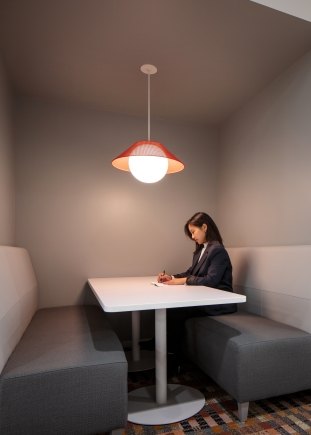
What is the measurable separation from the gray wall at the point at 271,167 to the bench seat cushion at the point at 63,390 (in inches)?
59.6

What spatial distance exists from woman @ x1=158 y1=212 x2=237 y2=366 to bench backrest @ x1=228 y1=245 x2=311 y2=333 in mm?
219

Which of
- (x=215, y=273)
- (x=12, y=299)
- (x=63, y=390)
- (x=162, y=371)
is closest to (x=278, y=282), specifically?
(x=215, y=273)

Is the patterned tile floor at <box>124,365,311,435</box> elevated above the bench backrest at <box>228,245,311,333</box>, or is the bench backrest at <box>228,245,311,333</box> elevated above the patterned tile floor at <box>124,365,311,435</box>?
the bench backrest at <box>228,245,311,333</box>

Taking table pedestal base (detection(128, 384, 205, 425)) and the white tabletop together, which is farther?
table pedestal base (detection(128, 384, 205, 425))

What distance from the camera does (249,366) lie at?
4.75 feet

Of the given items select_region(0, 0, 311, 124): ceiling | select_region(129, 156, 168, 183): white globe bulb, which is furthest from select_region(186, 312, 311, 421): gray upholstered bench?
select_region(0, 0, 311, 124): ceiling

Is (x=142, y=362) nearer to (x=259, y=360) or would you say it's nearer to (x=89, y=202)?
(x=259, y=360)

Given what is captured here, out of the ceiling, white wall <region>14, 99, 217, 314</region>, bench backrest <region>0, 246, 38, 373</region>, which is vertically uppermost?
the ceiling

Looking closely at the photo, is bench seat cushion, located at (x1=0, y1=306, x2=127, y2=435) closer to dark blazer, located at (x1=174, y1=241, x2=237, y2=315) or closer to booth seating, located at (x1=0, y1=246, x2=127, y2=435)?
booth seating, located at (x1=0, y1=246, x2=127, y2=435)

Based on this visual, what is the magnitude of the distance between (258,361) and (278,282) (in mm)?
612

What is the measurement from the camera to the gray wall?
203 cm

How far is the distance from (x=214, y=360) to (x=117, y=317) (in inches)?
49.7

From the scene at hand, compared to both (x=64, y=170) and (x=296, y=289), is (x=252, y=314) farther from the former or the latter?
(x=64, y=170)

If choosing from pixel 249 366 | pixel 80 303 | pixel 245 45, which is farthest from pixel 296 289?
pixel 80 303
